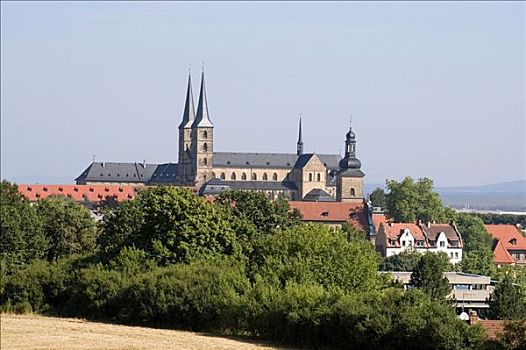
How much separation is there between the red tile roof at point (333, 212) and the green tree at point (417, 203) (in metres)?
5.22

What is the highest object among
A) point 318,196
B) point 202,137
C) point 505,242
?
point 202,137

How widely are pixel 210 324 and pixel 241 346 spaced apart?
638cm

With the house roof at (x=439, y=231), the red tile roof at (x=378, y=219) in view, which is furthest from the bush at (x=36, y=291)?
the red tile roof at (x=378, y=219)

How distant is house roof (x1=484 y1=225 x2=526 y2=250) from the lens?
125 m

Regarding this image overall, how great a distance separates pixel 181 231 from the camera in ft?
162

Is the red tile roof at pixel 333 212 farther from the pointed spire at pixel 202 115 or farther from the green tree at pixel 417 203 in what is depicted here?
the pointed spire at pixel 202 115

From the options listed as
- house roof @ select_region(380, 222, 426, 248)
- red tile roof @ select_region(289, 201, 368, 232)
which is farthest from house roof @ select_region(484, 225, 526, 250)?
red tile roof @ select_region(289, 201, 368, 232)

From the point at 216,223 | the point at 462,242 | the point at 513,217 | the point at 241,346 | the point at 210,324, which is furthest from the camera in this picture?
the point at 513,217

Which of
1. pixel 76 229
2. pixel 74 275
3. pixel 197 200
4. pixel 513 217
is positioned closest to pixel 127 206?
pixel 76 229

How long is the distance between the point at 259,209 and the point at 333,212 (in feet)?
253

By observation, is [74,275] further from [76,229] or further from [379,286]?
[76,229]

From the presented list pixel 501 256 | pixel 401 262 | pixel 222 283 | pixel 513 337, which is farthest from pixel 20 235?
pixel 501 256

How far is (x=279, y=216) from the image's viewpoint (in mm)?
67625

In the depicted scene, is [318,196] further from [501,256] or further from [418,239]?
[501,256]
